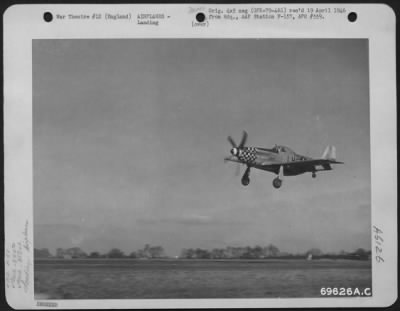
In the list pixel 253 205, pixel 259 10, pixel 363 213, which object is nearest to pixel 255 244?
pixel 253 205

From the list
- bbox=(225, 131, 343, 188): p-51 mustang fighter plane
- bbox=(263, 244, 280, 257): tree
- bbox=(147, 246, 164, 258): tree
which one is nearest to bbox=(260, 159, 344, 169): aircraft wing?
bbox=(225, 131, 343, 188): p-51 mustang fighter plane

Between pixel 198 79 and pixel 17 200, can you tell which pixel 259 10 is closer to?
pixel 198 79

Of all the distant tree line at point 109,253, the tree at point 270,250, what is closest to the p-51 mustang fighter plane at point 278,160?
the tree at point 270,250

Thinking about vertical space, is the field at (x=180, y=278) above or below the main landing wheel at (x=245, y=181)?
below

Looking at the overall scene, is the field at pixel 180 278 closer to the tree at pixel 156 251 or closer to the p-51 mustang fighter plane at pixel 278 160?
the tree at pixel 156 251

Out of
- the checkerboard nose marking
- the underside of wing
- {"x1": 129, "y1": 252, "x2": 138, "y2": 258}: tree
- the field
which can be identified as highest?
the checkerboard nose marking

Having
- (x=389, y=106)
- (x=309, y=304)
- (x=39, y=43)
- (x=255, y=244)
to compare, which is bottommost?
(x=309, y=304)

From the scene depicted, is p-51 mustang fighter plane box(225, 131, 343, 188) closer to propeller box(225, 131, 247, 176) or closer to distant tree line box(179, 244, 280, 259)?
propeller box(225, 131, 247, 176)

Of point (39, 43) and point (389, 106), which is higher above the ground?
point (39, 43)

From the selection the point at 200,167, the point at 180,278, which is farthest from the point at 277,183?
the point at 180,278
